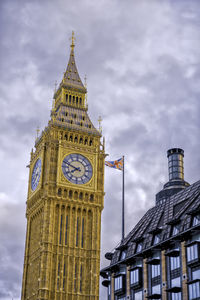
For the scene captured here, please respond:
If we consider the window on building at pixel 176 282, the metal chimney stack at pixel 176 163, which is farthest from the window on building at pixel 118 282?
the metal chimney stack at pixel 176 163

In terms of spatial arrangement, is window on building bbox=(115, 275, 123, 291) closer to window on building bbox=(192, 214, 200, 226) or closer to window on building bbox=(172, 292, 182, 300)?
window on building bbox=(172, 292, 182, 300)

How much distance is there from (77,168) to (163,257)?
1912 inches

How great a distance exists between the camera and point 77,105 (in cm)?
13575

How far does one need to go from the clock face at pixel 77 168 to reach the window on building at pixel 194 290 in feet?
181

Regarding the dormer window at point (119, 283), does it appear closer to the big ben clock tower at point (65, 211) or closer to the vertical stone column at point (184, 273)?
the vertical stone column at point (184, 273)

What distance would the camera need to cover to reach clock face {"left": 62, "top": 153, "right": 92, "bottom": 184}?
12188cm

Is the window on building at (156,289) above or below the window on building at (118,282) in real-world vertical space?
below

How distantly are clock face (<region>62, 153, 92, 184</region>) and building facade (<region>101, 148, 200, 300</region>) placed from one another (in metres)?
28.3

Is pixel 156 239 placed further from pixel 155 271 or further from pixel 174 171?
pixel 174 171

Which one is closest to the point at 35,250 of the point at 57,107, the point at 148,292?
the point at 57,107

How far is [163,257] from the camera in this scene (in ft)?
254

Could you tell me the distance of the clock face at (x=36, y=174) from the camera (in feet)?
408

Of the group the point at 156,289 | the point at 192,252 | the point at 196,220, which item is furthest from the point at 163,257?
the point at 196,220

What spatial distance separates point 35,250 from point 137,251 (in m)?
38.3
